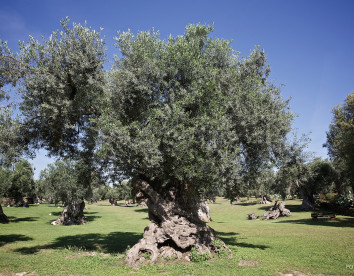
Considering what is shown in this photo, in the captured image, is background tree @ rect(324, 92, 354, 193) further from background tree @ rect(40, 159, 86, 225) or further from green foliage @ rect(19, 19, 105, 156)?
background tree @ rect(40, 159, 86, 225)

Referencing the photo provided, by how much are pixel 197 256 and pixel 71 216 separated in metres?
32.7

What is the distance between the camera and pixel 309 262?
14.0m

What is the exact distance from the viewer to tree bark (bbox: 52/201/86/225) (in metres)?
39.3

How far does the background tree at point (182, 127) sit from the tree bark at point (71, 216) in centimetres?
2890

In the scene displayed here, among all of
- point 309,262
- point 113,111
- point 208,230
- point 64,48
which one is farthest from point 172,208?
point 64,48

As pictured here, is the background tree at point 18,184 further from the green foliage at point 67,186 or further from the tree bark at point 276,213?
the tree bark at point 276,213

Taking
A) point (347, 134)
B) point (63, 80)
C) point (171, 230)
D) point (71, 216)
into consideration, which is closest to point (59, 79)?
point (63, 80)

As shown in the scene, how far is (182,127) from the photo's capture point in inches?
538

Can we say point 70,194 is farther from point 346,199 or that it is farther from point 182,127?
point 346,199

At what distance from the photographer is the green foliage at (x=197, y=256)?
574 inches

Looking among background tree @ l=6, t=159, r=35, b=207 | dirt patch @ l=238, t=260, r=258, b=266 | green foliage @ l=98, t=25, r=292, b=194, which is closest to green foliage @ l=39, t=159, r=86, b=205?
green foliage @ l=98, t=25, r=292, b=194

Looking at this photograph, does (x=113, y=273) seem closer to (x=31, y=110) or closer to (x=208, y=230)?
(x=208, y=230)

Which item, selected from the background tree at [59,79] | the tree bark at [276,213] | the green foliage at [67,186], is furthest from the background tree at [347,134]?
the green foliage at [67,186]

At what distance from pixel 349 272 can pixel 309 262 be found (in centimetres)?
243
